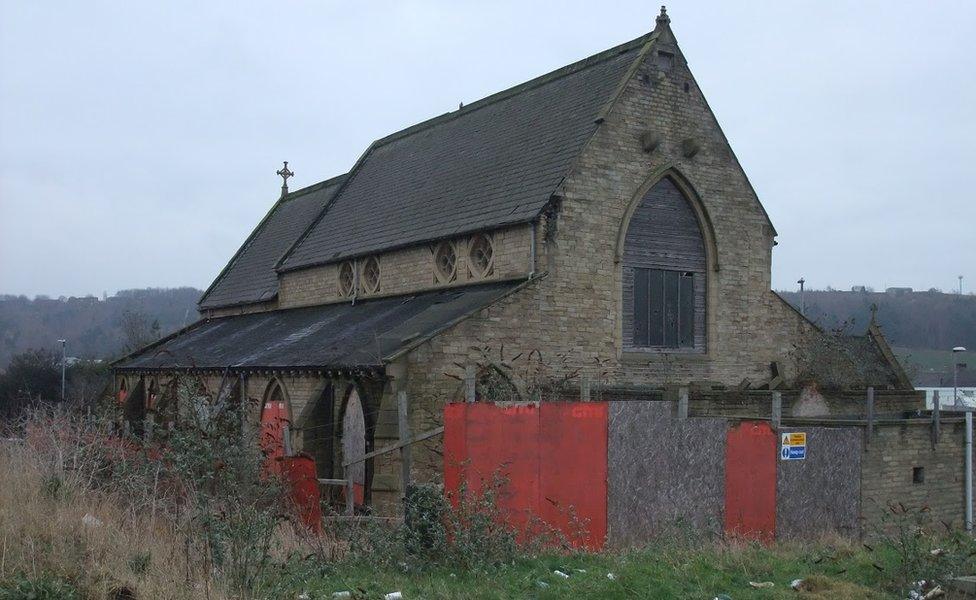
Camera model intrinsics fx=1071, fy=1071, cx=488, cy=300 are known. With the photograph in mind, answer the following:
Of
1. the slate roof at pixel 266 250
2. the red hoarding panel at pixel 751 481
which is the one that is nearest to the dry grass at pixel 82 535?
the red hoarding panel at pixel 751 481

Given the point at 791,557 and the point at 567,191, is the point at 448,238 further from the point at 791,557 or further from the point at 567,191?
the point at 791,557

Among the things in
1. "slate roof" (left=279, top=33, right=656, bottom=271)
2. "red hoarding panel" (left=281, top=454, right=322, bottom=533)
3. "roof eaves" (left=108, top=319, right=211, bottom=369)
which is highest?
"slate roof" (left=279, top=33, right=656, bottom=271)

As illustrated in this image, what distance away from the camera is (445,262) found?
26250 millimetres

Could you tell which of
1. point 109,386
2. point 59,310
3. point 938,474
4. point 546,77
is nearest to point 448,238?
point 546,77

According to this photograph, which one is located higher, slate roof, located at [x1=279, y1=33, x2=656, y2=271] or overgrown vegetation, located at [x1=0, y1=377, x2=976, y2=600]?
slate roof, located at [x1=279, y1=33, x2=656, y2=271]

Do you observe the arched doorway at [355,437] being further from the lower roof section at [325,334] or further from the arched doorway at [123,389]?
the arched doorway at [123,389]

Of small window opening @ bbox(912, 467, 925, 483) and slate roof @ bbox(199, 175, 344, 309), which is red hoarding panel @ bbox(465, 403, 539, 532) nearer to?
small window opening @ bbox(912, 467, 925, 483)

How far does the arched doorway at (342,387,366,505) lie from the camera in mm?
21453

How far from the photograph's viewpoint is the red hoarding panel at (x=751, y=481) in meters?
15.3

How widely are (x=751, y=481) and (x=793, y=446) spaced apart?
1.08 m

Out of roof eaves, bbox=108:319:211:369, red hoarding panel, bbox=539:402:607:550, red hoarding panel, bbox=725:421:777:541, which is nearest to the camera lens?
red hoarding panel, bbox=539:402:607:550

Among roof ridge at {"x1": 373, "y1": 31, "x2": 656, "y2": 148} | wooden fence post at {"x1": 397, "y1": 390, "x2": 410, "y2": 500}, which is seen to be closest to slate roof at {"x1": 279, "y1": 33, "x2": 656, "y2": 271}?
roof ridge at {"x1": 373, "y1": 31, "x2": 656, "y2": 148}

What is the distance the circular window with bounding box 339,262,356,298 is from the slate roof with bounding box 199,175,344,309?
503 cm

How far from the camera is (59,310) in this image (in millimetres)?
157125
